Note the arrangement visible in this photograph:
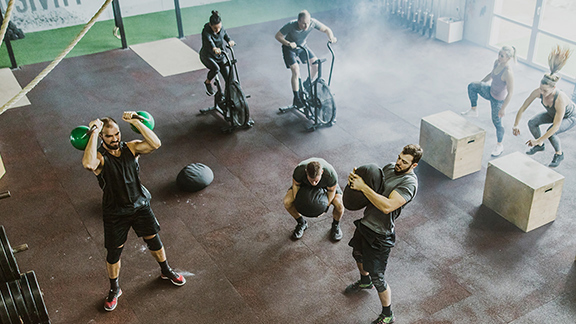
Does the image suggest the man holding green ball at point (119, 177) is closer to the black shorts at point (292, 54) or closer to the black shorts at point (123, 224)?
the black shorts at point (123, 224)

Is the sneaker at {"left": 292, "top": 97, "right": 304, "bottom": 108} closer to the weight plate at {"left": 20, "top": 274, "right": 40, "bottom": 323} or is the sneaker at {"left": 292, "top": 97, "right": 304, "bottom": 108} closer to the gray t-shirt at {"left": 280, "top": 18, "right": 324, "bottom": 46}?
the gray t-shirt at {"left": 280, "top": 18, "right": 324, "bottom": 46}

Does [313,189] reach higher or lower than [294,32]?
lower

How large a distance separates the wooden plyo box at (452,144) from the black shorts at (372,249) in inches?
95.4

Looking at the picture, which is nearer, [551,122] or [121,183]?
[121,183]

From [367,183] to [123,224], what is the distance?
1.91 metres

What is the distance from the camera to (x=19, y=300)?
254 cm

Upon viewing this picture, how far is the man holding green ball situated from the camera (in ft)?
13.5

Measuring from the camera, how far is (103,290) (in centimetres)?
498

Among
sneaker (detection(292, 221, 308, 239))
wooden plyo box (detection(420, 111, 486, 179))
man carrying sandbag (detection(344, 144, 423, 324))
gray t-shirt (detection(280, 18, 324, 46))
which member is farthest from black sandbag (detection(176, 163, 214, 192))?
wooden plyo box (detection(420, 111, 486, 179))

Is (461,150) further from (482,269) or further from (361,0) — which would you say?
(361,0)

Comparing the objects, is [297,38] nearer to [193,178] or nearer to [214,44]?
[214,44]

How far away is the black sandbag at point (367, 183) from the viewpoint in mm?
4051

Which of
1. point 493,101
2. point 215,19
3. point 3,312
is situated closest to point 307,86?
point 215,19

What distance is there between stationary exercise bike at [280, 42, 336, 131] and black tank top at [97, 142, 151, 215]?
11.5ft
